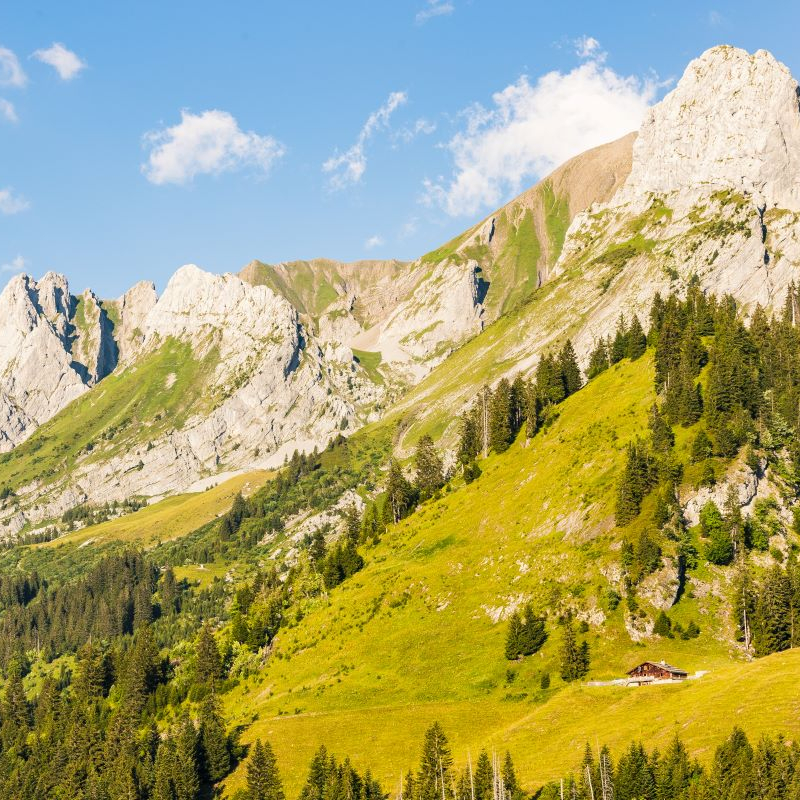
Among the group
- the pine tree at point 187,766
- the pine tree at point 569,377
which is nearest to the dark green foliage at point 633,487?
the pine tree at point 569,377

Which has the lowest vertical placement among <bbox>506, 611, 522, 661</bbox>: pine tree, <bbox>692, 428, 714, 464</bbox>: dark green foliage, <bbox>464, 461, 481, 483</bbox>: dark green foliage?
<bbox>506, 611, 522, 661</bbox>: pine tree

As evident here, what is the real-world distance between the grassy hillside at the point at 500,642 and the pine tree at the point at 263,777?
2312 mm

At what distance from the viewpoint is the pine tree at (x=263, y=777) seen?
98812 mm

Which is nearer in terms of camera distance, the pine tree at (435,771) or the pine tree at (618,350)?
the pine tree at (435,771)

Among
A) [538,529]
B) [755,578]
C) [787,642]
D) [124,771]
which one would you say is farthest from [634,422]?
[124,771]

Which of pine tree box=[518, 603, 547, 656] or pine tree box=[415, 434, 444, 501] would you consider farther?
pine tree box=[415, 434, 444, 501]

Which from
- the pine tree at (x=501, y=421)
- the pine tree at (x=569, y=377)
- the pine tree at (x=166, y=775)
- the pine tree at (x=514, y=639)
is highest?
the pine tree at (x=569, y=377)

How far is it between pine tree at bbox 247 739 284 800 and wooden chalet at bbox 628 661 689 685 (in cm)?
3726

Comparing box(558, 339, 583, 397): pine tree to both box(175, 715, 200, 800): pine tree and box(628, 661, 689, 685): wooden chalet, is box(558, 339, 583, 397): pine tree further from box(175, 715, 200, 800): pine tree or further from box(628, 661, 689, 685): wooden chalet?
box(175, 715, 200, 800): pine tree

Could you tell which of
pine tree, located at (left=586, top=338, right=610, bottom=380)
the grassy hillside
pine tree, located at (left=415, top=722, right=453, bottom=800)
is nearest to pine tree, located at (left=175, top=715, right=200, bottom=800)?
the grassy hillside

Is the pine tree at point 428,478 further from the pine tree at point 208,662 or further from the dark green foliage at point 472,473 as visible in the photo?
the pine tree at point 208,662

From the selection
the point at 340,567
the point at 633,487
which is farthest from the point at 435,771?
the point at 340,567

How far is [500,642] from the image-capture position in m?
120

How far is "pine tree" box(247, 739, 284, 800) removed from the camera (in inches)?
3890
